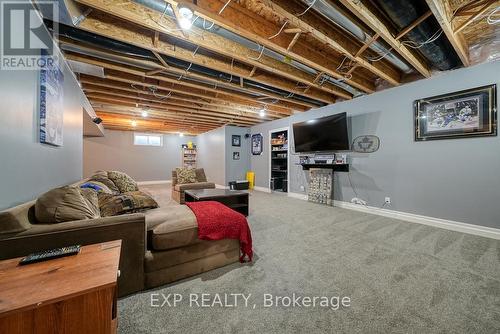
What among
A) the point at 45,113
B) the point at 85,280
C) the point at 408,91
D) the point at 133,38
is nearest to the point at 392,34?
the point at 408,91

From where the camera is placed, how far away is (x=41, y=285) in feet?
2.60

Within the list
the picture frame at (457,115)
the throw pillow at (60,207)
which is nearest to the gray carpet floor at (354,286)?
the throw pillow at (60,207)

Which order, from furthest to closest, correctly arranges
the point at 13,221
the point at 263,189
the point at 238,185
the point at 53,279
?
1. the point at 263,189
2. the point at 238,185
3. the point at 13,221
4. the point at 53,279

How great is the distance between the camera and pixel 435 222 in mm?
3176

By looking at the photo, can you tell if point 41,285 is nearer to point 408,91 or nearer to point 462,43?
point 462,43

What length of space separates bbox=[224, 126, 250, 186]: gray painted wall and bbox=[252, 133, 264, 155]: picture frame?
1.16 ft

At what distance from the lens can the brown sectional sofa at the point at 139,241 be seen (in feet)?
3.83

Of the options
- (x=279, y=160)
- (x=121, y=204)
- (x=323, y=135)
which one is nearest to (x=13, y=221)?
(x=121, y=204)

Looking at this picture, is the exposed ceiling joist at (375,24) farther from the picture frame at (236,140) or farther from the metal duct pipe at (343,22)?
the picture frame at (236,140)

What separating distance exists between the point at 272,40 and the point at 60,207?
2629mm

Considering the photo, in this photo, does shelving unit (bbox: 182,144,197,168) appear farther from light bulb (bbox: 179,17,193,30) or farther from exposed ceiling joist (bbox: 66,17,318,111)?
light bulb (bbox: 179,17,193,30)

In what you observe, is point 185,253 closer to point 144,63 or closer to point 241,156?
point 144,63

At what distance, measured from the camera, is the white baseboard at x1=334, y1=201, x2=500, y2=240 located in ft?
8.96

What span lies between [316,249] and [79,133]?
160 inches
